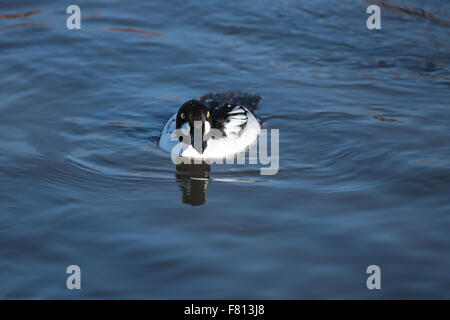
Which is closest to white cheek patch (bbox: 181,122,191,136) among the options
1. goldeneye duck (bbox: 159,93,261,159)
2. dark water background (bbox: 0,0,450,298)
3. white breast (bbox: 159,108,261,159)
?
goldeneye duck (bbox: 159,93,261,159)

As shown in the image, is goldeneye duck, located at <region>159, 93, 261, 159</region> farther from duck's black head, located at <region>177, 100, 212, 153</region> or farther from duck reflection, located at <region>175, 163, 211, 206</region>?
duck reflection, located at <region>175, 163, 211, 206</region>

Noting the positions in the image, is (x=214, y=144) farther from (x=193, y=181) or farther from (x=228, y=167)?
(x=193, y=181)

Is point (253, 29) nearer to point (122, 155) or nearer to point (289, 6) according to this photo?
point (289, 6)

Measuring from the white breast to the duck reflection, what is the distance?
0.17 meters

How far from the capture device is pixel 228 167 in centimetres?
808

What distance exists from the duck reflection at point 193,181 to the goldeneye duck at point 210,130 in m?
0.20

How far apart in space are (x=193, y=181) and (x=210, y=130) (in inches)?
39.5

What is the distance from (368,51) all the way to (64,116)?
17.8ft

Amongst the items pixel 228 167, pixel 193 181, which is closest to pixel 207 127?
pixel 228 167

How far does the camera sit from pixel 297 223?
642 centimetres

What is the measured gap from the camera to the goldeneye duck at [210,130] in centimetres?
811

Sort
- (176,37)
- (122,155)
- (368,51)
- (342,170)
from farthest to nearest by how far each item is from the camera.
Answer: (176,37) < (368,51) < (122,155) < (342,170)

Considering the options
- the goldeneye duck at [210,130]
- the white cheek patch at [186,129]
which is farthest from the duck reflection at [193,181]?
the white cheek patch at [186,129]
